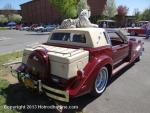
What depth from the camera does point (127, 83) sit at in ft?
20.9

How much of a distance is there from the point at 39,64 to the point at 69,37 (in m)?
1.44

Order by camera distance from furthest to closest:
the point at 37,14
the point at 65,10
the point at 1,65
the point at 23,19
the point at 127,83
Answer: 1. the point at 23,19
2. the point at 37,14
3. the point at 65,10
4. the point at 1,65
5. the point at 127,83

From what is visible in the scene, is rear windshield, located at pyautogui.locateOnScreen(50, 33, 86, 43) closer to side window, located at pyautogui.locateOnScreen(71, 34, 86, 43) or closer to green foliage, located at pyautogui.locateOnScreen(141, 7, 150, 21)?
side window, located at pyautogui.locateOnScreen(71, 34, 86, 43)

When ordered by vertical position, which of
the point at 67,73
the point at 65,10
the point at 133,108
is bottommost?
the point at 133,108

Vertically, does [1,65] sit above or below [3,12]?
below

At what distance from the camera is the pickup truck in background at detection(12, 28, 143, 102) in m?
4.68

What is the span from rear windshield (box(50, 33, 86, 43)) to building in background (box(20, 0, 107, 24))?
55774 mm

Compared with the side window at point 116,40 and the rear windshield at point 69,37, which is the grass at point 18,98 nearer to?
the rear windshield at point 69,37

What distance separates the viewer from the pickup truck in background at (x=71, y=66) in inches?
184

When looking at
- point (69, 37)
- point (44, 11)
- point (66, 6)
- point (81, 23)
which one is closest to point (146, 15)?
point (44, 11)

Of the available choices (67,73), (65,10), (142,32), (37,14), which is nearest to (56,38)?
(67,73)

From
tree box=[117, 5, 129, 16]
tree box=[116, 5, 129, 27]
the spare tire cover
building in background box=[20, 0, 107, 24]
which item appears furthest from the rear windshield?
tree box=[117, 5, 129, 16]

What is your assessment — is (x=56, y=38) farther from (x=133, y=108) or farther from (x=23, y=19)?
(x=23, y=19)

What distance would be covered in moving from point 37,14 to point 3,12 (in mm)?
25882
